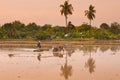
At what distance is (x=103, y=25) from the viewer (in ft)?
393

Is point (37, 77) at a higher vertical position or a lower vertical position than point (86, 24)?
lower

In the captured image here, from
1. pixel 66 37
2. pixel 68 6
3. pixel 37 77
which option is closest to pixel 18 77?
pixel 37 77

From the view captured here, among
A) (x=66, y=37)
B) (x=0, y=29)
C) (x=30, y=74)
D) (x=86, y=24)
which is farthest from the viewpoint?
(x=86, y=24)

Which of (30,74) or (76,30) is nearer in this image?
(30,74)

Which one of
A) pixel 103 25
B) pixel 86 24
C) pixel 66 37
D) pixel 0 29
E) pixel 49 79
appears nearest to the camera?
pixel 49 79

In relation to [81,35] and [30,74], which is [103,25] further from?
[30,74]

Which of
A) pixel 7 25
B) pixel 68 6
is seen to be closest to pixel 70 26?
pixel 68 6

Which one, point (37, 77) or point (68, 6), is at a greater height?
point (68, 6)

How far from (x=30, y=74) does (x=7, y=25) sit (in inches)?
2763

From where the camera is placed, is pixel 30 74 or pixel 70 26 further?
pixel 70 26

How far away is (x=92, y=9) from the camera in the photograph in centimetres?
9056

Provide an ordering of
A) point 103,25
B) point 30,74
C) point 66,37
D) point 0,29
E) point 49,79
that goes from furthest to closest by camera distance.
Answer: point 103,25 → point 0,29 → point 66,37 → point 30,74 → point 49,79

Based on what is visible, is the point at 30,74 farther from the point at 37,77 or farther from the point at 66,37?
the point at 66,37

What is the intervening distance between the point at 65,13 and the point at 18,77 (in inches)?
2657
